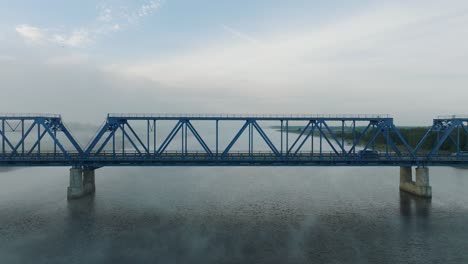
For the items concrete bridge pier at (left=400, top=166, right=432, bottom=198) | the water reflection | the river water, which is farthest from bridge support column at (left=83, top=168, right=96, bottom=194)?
concrete bridge pier at (left=400, top=166, right=432, bottom=198)

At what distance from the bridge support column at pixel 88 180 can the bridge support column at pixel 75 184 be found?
2.03m

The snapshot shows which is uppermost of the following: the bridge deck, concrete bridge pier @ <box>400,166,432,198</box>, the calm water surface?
the bridge deck

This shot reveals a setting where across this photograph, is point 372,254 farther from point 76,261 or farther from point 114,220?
point 114,220

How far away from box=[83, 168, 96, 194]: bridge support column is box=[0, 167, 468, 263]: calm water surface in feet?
11.8

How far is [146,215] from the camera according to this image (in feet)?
150

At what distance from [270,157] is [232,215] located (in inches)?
497

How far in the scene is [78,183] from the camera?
54469 millimetres

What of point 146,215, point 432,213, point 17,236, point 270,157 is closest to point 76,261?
point 17,236

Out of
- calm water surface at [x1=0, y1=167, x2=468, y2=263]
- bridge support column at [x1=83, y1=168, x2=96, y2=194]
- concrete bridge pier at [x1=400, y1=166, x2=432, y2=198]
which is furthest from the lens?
bridge support column at [x1=83, y1=168, x2=96, y2=194]

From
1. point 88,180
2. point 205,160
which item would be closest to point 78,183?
point 88,180

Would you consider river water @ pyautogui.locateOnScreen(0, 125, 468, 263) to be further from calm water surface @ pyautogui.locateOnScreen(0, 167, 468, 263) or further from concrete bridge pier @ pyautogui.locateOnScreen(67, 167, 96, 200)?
concrete bridge pier @ pyautogui.locateOnScreen(67, 167, 96, 200)

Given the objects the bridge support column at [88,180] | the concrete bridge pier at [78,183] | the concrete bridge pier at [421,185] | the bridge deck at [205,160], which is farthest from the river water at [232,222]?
the bridge deck at [205,160]

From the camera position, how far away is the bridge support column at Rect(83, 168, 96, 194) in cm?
5694

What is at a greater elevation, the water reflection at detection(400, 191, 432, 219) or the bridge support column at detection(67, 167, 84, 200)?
the bridge support column at detection(67, 167, 84, 200)
